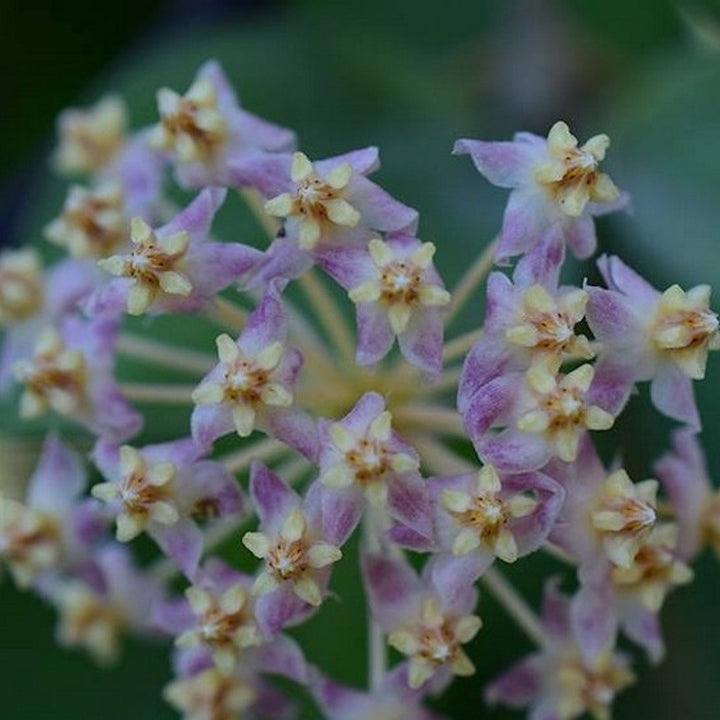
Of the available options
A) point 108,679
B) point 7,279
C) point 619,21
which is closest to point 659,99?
point 619,21

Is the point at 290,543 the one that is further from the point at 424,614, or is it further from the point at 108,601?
the point at 108,601

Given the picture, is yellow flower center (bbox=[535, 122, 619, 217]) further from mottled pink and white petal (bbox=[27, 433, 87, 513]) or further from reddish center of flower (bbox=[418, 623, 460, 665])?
mottled pink and white petal (bbox=[27, 433, 87, 513])

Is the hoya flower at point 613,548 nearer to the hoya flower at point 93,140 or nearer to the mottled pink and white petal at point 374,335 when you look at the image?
the mottled pink and white petal at point 374,335

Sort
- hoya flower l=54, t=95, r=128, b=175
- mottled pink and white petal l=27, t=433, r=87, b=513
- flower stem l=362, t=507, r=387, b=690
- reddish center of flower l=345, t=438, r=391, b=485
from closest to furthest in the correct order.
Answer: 1. reddish center of flower l=345, t=438, r=391, b=485
2. flower stem l=362, t=507, r=387, b=690
3. mottled pink and white petal l=27, t=433, r=87, b=513
4. hoya flower l=54, t=95, r=128, b=175

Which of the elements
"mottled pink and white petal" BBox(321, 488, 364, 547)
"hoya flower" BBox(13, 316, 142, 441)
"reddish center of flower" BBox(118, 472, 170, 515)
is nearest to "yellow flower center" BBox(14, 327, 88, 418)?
"hoya flower" BBox(13, 316, 142, 441)

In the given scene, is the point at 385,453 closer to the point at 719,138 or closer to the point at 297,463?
the point at 297,463

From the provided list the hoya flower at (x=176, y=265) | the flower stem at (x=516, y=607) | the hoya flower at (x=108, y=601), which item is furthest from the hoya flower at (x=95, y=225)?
the flower stem at (x=516, y=607)

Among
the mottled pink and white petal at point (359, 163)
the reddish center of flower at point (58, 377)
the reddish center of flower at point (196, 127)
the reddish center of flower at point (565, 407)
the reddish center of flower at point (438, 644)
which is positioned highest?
the mottled pink and white petal at point (359, 163)
